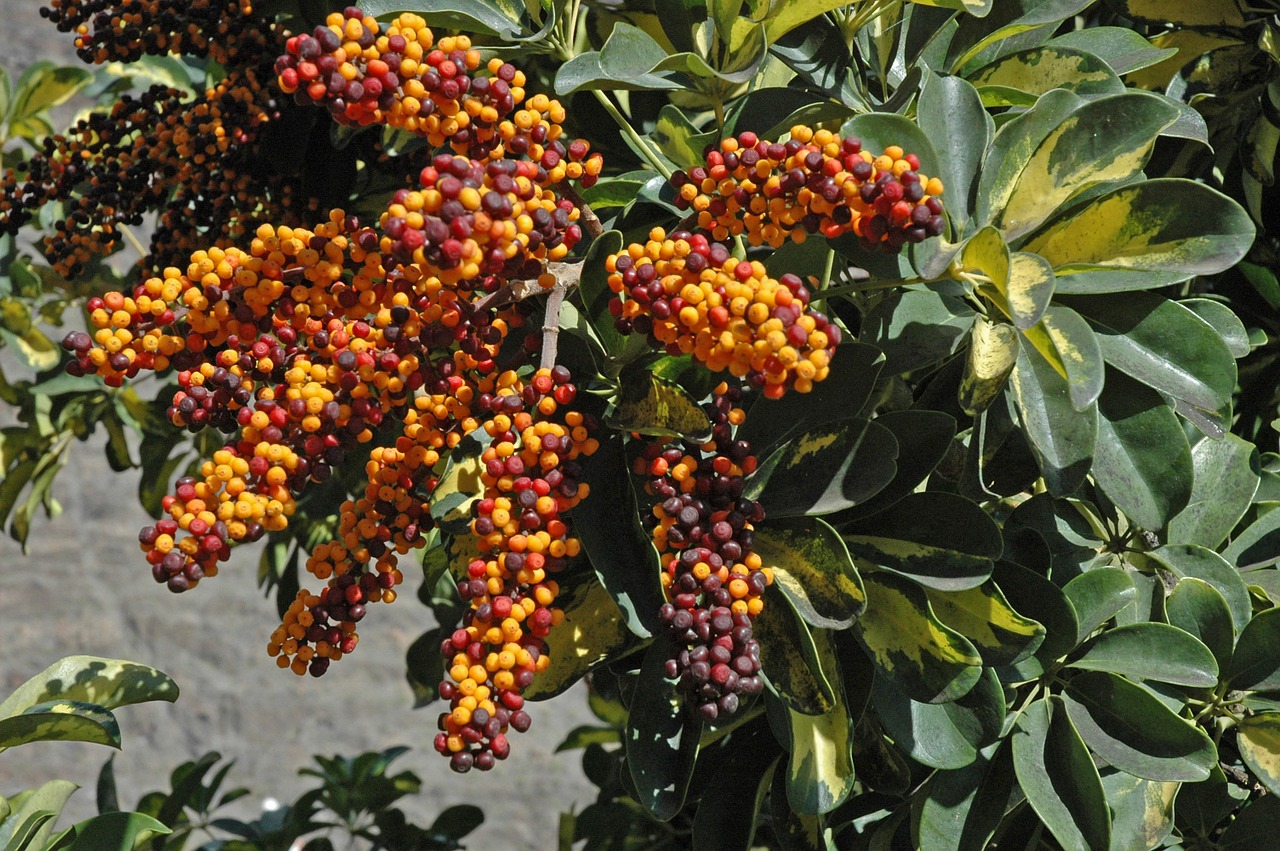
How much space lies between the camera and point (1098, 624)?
924 mm

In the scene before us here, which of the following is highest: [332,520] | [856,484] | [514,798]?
[856,484]

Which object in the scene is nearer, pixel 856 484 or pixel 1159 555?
pixel 856 484

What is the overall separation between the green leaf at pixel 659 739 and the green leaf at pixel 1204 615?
1.42ft

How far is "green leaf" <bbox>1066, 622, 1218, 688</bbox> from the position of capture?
2.94 ft

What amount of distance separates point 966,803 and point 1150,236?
0.49m

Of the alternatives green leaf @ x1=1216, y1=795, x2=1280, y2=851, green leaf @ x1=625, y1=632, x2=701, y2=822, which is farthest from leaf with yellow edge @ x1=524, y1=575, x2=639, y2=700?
green leaf @ x1=1216, y1=795, x2=1280, y2=851

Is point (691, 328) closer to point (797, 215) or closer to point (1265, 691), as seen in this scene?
point (797, 215)

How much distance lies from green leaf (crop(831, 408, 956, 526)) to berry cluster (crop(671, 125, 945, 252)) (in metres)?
0.19

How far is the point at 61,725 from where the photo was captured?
859 mm

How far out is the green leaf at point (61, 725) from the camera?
84cm

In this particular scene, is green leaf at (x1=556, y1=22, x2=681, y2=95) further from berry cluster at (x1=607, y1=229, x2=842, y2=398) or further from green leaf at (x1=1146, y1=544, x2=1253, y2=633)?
green leaf at (x1=1146, y1=544, x2=1253, y2=633)

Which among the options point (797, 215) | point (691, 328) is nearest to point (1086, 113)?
point (797, 215)

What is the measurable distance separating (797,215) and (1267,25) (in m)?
0.76

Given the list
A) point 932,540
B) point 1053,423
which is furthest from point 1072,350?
point 932,540
